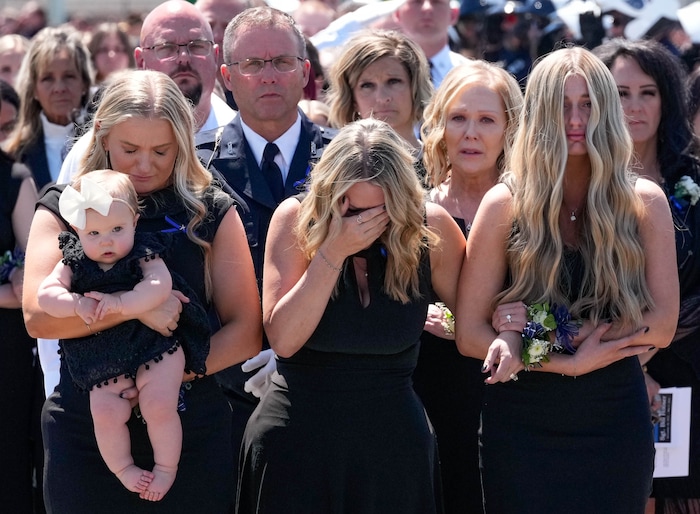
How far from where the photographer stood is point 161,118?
3.53 meters

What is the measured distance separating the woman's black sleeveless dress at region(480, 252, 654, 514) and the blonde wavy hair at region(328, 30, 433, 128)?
193 cm

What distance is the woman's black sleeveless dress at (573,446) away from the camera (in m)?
3.60

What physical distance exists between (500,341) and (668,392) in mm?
1353

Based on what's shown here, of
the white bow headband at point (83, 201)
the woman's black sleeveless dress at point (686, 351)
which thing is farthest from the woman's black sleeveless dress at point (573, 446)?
the white bow headband at point (83, 201)

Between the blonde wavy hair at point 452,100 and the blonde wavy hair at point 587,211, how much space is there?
26.4 inches

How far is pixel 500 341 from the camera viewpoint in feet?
11.5

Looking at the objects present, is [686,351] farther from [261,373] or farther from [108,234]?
[108,234]

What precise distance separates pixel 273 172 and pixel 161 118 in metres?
1.05

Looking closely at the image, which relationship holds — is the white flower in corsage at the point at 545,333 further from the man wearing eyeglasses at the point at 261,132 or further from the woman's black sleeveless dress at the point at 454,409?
the man wearing eyeglasses at the point at 261,132

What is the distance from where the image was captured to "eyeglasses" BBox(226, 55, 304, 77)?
Result: 4.68 m

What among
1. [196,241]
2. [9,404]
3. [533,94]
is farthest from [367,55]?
[9,404]

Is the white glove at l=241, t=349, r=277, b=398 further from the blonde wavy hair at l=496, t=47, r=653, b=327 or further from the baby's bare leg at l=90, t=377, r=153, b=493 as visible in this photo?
the blonde wavy hair at l=496, t=47, r=653, b=327

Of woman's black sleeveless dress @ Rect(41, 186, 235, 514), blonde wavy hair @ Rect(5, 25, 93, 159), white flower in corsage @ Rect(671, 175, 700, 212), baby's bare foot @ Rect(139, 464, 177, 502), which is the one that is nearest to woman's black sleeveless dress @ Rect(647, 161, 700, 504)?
white flower in corsage @ Rect(671, 175, 700, 212)

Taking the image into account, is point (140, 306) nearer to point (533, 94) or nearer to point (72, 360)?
point (72, 360)
